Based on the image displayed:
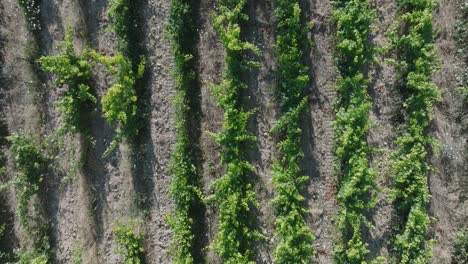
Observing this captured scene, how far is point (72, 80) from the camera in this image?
10.1m

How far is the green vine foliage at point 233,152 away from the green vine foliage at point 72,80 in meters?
3.10

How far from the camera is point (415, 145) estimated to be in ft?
31.4

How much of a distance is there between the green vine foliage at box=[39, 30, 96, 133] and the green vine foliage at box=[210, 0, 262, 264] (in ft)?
10.2

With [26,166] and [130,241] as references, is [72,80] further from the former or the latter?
[130,241]

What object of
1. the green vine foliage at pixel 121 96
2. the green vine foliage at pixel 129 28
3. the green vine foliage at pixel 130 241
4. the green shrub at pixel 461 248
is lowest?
the green shrub at pixel 461 248

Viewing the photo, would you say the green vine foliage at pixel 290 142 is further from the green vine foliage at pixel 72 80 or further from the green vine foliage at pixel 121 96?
the green vine foliage at pixel 72 80

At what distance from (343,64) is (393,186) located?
2956mm

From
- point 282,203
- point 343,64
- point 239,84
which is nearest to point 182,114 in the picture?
A: point 239,84

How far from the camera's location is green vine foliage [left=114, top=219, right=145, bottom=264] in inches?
400

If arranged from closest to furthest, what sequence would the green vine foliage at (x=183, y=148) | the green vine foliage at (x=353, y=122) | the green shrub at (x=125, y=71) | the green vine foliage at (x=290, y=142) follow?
the green vine foliage at (x=353, y=122), the green vine foliage at (x=290, y=142), the green shrub at (x=125, y=71), the green vine foliage at (x=183, y=148)

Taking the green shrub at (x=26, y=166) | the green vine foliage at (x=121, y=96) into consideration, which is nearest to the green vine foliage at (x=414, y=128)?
the green vine foliage at (x=121, y=96)

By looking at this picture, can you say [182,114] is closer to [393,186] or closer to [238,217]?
[238,217]

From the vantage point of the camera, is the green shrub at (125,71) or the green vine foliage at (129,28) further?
the green vine foliage at (129,28)

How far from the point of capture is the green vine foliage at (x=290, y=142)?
9.59 metres
